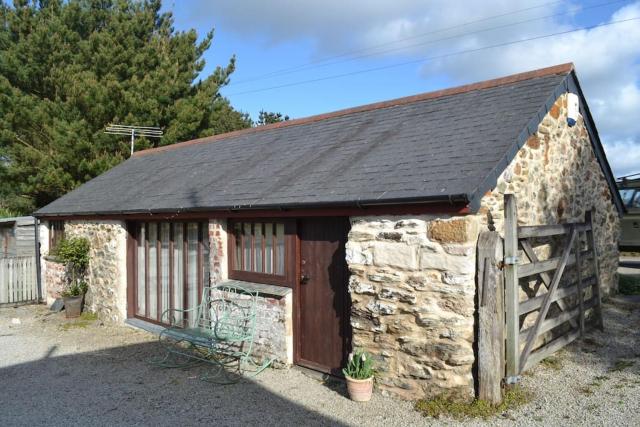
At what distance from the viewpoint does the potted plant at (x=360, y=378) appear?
5.33 meters

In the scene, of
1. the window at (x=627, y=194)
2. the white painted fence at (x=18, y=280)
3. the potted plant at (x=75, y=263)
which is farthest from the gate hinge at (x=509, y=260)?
the window at (x=627, y=194)

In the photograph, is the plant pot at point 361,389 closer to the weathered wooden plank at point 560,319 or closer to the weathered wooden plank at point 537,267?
the weathered wooden plank at point 560,319

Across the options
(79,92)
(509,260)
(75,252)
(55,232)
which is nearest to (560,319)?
(509,260)

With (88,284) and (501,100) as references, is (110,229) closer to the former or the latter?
(88,284)

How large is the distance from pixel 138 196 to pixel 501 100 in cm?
698

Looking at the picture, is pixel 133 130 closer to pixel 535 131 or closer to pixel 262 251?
pixel 262 251

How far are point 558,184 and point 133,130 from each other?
13.4 metres

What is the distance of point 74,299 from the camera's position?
10.7m

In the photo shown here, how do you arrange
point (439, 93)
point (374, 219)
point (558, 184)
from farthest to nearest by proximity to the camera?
point (439, 93) < point (558, 184) < point (374, 219)

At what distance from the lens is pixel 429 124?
723 centimetres

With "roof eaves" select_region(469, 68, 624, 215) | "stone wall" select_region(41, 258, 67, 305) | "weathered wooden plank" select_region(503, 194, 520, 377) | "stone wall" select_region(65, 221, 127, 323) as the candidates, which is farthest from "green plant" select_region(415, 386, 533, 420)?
"stone wall" select_region(41, 258, 67, 305)

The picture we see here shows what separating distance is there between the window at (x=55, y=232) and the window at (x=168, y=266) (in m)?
3.70

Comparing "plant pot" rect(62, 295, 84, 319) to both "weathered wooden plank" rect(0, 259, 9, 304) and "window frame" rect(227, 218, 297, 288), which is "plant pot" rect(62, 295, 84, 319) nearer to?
"weathered wooden plank" rect(0, 259, 9, 304)

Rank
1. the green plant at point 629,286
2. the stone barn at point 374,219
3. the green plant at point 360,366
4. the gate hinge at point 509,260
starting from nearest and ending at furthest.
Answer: the stone barn at point 374,219, the gate hinge at point 509,260, the green plant at point 360,366, the green plant at point 629,286
